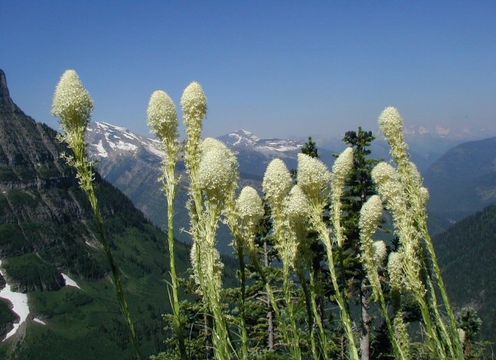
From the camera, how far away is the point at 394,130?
742cm

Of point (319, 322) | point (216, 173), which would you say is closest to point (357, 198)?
point (319, 322)

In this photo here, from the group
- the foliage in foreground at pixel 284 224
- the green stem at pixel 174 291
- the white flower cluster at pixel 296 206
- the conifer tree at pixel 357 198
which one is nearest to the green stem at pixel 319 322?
the foliage in foreground at pixel 284 224

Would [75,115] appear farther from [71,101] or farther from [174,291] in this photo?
[174,291]

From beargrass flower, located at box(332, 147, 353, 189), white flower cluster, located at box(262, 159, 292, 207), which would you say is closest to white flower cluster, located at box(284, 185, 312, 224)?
white flower cluster, located at box(262, 159, 292, 207)

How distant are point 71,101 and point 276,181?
8.15ft

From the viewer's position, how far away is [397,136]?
24.1 feet

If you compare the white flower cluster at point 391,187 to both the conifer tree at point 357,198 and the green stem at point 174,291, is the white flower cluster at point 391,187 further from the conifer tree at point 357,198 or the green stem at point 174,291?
the conifer tree at point 357,198

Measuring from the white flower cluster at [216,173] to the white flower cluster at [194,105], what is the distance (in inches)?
17.6

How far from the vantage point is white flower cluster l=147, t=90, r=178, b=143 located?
570 centimetres

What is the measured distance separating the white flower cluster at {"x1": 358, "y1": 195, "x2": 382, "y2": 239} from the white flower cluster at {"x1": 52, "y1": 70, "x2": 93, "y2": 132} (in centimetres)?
384

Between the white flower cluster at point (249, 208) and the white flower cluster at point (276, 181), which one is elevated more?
the white flower cluster at point (276, 181)

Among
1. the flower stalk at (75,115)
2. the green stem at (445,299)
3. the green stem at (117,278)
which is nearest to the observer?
the green stem at (117,278)

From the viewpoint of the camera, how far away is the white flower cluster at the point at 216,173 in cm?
551

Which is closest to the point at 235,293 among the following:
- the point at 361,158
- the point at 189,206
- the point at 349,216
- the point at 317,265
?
the point at 317,265
